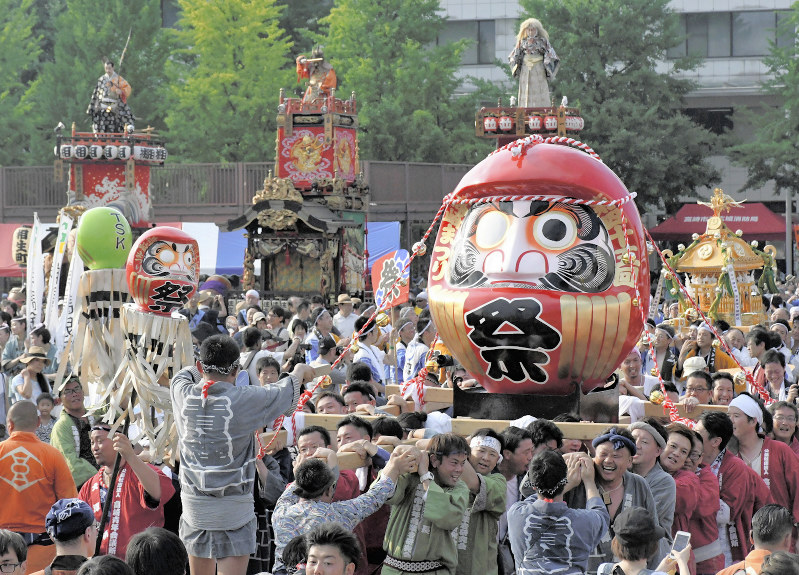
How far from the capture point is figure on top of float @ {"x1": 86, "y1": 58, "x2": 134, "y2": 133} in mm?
26250

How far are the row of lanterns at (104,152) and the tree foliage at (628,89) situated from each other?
469 inches

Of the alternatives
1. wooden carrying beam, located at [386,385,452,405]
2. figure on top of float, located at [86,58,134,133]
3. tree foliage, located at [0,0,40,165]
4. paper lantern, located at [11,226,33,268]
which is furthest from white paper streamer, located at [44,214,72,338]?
tree foliage, located at [0,0,40,165]

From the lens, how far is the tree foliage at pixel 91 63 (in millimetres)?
32906

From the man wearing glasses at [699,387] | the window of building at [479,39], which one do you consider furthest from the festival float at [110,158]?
the man wearing glasses at [699,387]

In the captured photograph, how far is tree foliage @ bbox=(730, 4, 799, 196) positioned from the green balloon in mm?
25500

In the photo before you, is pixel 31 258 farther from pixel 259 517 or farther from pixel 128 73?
pixel 128 73

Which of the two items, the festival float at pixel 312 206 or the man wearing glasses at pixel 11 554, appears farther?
the festival float at pixel 312 206

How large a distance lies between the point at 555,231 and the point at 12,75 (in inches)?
1106

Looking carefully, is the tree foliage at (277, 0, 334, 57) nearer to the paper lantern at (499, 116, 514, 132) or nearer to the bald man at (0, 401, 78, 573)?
the paper lantern at (499, 116, 514, 132)

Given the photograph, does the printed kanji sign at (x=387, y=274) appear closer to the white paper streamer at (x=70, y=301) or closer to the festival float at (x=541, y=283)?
the white paper streamer at (x=70, y=301)

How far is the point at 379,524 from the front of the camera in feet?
20.3

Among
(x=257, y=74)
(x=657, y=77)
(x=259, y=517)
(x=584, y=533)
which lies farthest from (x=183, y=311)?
(x=657, y=77)

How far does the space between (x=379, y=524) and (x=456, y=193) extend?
3189 millimetres

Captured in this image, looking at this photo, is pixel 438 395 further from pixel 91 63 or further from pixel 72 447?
pixel 91 63
